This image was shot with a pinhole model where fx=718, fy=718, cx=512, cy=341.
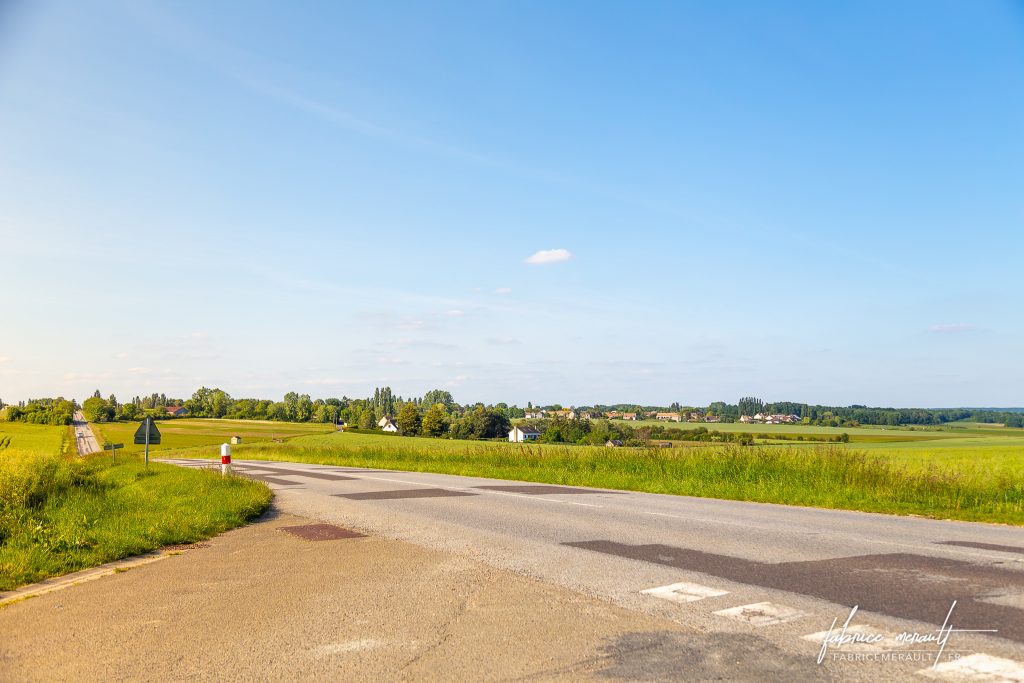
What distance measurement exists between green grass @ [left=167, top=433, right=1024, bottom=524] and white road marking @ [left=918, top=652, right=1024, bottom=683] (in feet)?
28.8

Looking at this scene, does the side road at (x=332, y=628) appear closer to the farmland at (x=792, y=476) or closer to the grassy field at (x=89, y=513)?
the grassy field at (x=89, y=513)

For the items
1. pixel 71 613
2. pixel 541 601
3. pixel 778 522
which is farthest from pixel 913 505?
pixel 71 613

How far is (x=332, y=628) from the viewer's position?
235 inches

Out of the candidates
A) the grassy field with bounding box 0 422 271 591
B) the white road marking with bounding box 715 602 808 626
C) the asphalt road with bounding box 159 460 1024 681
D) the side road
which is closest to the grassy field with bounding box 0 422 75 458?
the grassy field with bounding box 0 422 271 591

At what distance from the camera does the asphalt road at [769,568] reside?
5.13 m

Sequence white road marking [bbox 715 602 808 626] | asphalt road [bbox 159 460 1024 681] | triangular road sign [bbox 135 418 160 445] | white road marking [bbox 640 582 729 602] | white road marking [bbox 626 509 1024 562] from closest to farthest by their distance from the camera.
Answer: asphalt road [bbox 159 460 1024 681], white road marking [bbox 715 602 808 626], white road marking [bbox 640 582 729 602], white road marking [bbox 626 509 1024 562], triangular road sign [bbox 135 418 160 445]

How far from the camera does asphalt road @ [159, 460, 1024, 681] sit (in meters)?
5.13

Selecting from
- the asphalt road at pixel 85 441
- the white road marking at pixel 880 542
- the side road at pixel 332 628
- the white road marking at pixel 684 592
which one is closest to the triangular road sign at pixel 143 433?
the side road at pixel 332 628

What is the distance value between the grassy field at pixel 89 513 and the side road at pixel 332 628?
1279mm

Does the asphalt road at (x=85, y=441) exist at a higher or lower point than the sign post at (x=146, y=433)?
lower

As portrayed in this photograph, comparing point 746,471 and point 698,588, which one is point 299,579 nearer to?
point 698,588

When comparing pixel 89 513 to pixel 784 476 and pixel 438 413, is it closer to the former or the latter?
pixel 784 476

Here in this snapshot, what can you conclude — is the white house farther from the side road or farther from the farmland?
the side road

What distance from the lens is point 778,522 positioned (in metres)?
11.9
